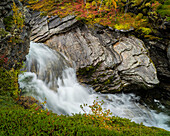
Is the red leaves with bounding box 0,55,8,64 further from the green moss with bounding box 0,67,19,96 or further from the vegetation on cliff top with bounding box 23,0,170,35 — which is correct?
the vegetation on cliff top with bounding box 23,0,170,35

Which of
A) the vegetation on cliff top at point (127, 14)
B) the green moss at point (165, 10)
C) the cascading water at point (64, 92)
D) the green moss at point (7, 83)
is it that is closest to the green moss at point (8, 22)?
the green moss at point (7, 83)

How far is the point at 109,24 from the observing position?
52.7 ft

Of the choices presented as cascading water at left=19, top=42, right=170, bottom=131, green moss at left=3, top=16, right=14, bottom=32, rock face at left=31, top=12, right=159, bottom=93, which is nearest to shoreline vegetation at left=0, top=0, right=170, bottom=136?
green moss at left=3, top=16, right=14, bottom=32

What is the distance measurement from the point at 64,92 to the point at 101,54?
21.4 ft

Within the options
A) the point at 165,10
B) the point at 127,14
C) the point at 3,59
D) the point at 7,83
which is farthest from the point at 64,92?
the point at 127,14

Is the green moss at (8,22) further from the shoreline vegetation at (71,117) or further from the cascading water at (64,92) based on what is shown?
the cascading water at (64,92)

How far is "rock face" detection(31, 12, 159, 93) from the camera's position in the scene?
13.3 m

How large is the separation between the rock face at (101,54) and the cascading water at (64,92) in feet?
4.25

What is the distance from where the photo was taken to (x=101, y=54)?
13.8 metres

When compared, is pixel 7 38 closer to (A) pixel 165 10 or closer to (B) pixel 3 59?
(B) pixel 3 59

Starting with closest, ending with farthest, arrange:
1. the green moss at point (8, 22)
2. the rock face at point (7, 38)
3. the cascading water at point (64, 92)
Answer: the rock face at point (7, 38) → the green moss at point (8, 22) → the cascading water at point (64, 92)

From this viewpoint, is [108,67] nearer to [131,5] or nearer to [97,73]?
[97,73]

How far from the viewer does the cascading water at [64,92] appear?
9055 mm

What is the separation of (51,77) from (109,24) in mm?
11287
